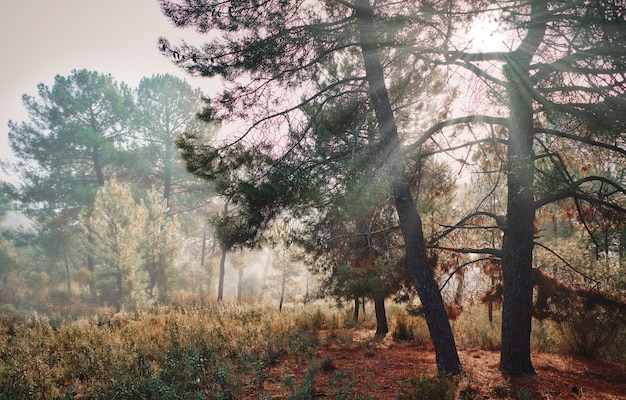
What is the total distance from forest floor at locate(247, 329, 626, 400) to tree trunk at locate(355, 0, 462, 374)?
1.45ft

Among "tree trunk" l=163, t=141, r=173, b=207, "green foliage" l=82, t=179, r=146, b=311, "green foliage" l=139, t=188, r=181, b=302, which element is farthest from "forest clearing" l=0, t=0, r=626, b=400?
"tree trunk" l=163, t=141, r=173, b=207

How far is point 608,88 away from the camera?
4.19m

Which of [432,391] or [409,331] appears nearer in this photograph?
[432,391]

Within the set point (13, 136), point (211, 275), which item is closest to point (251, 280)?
point (211, 275)

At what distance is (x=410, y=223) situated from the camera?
208 inches

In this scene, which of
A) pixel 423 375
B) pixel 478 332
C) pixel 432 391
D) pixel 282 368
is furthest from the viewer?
pixel 478 332

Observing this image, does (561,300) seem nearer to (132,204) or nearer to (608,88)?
(608,88)

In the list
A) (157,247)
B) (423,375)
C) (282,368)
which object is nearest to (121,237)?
(157,247)

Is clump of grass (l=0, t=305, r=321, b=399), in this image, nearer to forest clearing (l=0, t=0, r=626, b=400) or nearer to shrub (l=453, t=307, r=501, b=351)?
forest clearing (l=0, t=0, r=626, b=400)

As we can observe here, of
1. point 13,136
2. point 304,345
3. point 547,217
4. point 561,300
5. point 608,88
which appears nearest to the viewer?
point 608,88

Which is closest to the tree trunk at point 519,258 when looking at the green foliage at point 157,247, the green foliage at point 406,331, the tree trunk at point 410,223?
the tree trunk at point 410,223

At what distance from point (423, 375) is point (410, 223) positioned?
216 cm

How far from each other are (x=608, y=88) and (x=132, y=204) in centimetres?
1794

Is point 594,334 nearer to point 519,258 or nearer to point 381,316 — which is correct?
point 519,258
